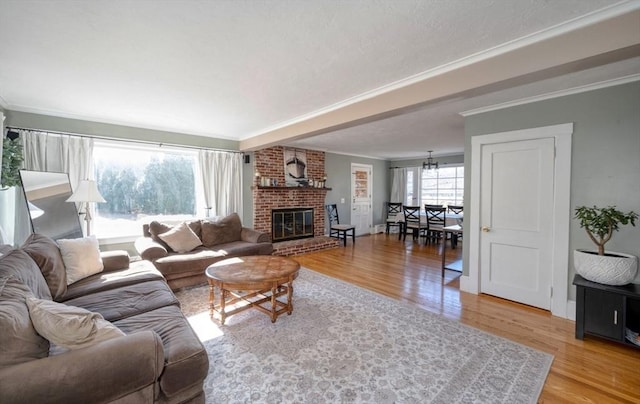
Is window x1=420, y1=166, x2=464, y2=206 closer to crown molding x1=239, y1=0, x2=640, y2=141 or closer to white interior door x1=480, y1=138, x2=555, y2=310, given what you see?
white interior door x1=480, y1=138, x2=555, y2=310

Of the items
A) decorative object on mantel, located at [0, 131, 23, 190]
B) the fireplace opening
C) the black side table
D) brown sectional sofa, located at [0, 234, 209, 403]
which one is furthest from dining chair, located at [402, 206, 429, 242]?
decorative object on mantel, located at [0, 131, 23, 190]

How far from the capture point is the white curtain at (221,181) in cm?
477

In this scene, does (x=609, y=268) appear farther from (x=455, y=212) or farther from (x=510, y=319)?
(x=455, y=212)

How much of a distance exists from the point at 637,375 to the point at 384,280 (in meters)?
2.38

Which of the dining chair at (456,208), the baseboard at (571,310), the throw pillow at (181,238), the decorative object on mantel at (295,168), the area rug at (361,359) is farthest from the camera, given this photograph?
the dining chair at (456,208)

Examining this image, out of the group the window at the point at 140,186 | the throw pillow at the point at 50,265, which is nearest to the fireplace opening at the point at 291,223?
the window at the point at 140,186

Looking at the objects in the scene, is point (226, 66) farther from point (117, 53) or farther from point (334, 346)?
point (334, 346)

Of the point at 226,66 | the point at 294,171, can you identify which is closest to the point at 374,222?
the point at 294,171

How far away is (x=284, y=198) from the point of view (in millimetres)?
5875

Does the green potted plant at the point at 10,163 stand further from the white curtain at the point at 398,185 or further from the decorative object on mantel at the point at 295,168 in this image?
the white curtain at the point at 398,185

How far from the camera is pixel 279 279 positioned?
257cm

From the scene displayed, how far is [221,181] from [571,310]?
5.15m

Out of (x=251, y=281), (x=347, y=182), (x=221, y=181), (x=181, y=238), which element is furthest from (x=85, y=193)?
(x=347, y=182)

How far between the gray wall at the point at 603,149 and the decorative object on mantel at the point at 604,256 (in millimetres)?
118
